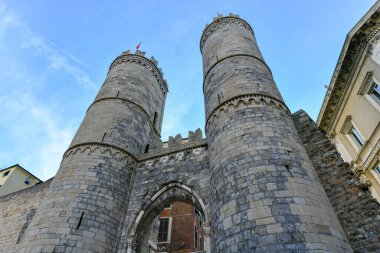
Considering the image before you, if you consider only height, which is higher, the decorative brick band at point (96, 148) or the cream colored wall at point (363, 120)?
the cream colored wall at point (363, 120)

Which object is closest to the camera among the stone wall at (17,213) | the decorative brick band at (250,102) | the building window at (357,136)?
the decorative brick band at (250,102)

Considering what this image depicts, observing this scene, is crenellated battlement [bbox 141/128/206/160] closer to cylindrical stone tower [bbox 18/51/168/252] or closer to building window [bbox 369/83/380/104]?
cylindrical stone tower [bbox 18/51/168/252]

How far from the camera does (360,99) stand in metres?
12.1

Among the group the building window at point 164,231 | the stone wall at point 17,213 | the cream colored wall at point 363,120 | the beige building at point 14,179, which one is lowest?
the stone wall at point 17,213

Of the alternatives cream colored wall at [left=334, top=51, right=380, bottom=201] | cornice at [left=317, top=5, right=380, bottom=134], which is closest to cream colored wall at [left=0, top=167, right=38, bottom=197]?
cornice at [left=317, top=5, right=380, bottom=134]

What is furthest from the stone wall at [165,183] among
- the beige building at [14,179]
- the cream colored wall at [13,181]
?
the beige building at [14,179]

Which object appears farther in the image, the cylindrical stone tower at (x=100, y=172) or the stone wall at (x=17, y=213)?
the stone wall at (x=17, y=213)

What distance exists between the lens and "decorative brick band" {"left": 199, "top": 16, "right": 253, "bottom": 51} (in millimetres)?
12633

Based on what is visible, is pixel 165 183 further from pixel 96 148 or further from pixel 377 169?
pixel 377 169

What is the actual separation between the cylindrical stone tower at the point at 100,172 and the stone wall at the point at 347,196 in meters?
5.81

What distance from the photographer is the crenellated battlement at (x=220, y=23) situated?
41.5 ft

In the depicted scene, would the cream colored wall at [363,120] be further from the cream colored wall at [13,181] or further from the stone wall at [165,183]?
the cream colored wall at [13,181]

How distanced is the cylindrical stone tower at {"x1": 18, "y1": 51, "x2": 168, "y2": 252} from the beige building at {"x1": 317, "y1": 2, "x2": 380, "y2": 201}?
920 cm

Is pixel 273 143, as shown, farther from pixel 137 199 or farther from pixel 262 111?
pixel 137 199
